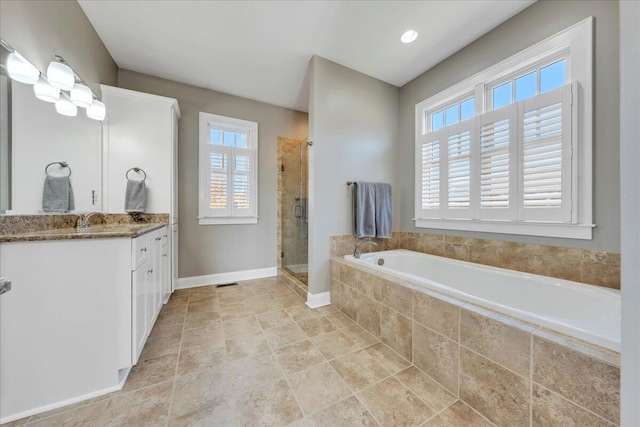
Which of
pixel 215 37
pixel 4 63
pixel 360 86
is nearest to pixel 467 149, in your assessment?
pixel 360 86

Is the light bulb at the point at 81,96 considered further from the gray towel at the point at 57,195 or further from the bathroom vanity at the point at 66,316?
the bathroom vanity at the point at 66,316

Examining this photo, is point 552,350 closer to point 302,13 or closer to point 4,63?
point 302,13

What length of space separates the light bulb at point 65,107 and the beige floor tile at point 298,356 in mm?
2425

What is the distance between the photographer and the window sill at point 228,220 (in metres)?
3.17

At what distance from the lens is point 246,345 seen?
184 centimetres

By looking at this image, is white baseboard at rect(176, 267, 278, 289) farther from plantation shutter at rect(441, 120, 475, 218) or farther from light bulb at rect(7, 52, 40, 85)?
plantation shutter at rect(441, 120, 475, 218)

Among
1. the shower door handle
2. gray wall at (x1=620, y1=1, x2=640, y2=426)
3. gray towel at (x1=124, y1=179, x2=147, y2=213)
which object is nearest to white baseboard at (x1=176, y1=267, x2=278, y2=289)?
gray towel at (x1=124, y1=179, x2=147, y2=213)

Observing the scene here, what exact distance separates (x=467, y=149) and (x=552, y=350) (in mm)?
1884

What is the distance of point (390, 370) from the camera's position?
1.56 m

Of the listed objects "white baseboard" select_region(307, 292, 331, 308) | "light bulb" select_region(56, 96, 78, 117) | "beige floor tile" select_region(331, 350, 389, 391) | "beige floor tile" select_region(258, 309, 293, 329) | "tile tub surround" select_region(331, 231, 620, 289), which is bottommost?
"beige floor tile" select_region(331, 350, 389, 391)

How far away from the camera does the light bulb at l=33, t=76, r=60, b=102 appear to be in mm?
1570

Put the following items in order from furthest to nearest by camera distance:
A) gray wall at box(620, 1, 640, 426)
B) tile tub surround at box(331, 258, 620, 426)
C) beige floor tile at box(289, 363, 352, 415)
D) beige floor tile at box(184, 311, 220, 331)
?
1. beige floor tile at box(184, 311, 220, 331)
2. beige floor tile at box(289, 363, 352, 415)
3. tile tub surround at box(331, 258, 620, 426)
4. gray wall at box(620, 1, 640, 426)

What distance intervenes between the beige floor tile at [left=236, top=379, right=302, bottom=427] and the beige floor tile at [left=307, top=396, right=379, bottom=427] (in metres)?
0.11

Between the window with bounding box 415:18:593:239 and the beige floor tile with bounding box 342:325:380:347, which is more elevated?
the window with bounding box 415:18:593:239
